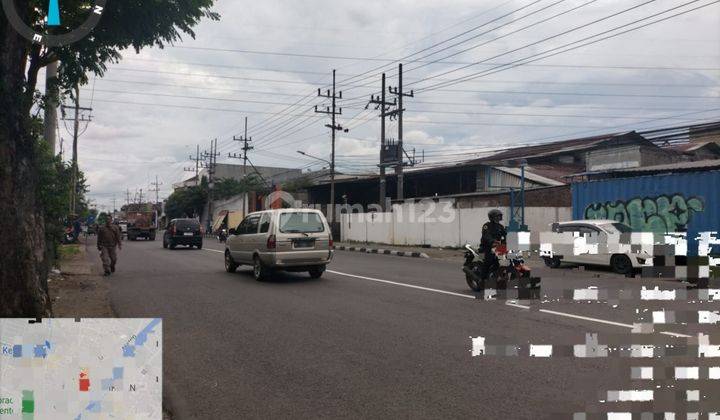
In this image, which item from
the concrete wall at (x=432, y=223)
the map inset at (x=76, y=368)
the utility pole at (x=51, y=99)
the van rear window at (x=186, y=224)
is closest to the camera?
the map inset at (x=76, y=368)

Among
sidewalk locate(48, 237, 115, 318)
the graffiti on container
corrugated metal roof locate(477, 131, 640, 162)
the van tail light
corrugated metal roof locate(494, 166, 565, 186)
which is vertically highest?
corrugated metal roof locate(477, 131, 640, 162)

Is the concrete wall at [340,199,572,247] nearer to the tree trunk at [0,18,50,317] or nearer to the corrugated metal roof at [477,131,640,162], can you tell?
the corrugated metal roof at [477,131,640,162]

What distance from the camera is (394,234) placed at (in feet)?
105

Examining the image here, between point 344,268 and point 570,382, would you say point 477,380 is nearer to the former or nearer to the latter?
point 570,382

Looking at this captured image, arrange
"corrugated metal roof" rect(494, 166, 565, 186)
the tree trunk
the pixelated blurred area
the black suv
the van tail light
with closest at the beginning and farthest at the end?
the pixelated blurred area, the tree trunk, the van tail light, the black suv, "corrugated metal roof" rect(494, 166, 565, 186)

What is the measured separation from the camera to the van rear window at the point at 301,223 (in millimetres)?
13102

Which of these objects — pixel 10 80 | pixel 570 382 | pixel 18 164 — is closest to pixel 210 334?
pixel 18 164

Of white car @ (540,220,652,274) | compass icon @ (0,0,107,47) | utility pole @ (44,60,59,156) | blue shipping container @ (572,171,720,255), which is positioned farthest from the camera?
blue shipping container @ (572,171,720,255)

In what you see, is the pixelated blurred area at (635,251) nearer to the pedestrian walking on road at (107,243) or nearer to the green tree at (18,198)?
the green tree at (18,198)

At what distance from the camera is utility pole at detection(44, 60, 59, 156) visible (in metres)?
11.5

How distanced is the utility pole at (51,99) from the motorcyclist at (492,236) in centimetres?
869

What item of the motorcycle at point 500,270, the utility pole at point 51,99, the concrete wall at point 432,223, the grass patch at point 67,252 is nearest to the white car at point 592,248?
the motorcycle at point 500,270

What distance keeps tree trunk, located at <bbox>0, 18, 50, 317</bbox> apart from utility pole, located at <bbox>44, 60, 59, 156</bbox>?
5755mm

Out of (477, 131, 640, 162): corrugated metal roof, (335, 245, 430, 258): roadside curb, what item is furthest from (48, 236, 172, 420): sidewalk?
(477, 131, 640, 162): corrugated metal roof
